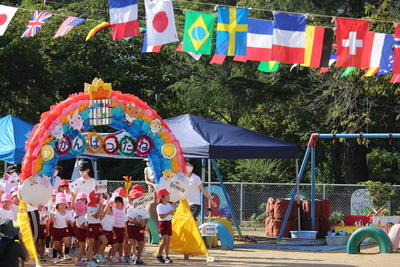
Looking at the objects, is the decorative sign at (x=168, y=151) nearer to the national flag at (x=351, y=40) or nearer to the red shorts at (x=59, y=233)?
the red shorts at (x=59, y=233)

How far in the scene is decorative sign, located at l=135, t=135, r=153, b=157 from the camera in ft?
41.1

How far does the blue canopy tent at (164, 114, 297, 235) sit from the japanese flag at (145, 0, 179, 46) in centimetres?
374

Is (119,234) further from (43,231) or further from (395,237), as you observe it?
(395,237)

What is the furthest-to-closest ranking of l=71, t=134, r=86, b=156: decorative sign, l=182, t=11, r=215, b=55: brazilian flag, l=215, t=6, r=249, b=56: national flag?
l=71, t=134, r=86, b=156: decorative sign < l=182, t=11, r=215, b=55: brazilian flag < l=215, t=6, r=249, b=56: national flag

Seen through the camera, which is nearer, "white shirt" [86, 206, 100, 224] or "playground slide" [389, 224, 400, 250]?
"white shirt" [86, 206, 100, 224]

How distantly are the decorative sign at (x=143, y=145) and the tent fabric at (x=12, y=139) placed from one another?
356cm

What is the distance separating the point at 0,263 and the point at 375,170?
2545cm

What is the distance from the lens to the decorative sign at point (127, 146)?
1281 centimetres

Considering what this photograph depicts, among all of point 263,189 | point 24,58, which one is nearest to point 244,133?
point 263,189

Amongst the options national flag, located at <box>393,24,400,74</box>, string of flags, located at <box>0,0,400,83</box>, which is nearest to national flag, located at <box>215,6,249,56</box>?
string of flags, located at <box>0,0,400,83</box>

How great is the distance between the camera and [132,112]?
12.3m

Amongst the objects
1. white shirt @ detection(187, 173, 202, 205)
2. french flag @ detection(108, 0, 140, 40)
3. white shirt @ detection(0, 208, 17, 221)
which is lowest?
white shirt @ detection(0, 208, 17, 221)

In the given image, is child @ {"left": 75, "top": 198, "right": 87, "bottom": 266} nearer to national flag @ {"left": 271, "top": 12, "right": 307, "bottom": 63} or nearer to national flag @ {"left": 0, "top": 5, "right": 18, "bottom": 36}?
national flag @ {"left": 0, "top": 5, "right": 18, "bottom": 36}

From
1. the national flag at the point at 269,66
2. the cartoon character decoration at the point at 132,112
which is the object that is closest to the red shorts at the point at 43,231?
the cartoon character decoration at the point at 132,112
